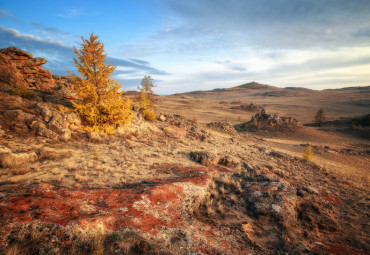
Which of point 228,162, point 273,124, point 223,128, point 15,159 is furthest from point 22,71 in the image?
point 273,124

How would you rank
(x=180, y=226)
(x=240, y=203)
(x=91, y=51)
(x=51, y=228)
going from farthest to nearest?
(x=91, y=51), (x=240, y=203), (x=180, y=226), (x=51, y=228)

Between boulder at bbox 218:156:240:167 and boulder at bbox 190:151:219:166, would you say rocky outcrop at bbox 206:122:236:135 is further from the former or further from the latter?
boulder at bbox 190:151:219:166

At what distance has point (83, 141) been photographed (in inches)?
396

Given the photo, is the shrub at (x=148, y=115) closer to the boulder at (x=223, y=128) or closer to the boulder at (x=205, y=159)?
the boulder at (x=205, y=159)

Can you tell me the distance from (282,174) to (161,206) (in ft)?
28.6

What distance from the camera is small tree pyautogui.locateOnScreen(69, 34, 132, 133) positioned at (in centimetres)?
1089

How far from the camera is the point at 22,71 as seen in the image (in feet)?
41.0

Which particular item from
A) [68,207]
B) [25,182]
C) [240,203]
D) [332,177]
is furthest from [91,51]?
[332,177]

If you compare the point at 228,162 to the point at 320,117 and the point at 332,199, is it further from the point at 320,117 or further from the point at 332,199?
the point at 320,117

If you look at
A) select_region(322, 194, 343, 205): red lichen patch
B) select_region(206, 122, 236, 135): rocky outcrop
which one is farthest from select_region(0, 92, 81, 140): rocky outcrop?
select_region(206, 122, 236, 135): rocky outcrop

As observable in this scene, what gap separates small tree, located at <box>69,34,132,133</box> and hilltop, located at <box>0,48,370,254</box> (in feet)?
2.71

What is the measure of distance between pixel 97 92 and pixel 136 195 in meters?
9.12

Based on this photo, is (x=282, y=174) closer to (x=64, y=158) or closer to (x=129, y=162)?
(x=129, y=162)

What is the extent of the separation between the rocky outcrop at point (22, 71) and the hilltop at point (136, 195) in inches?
2.5
